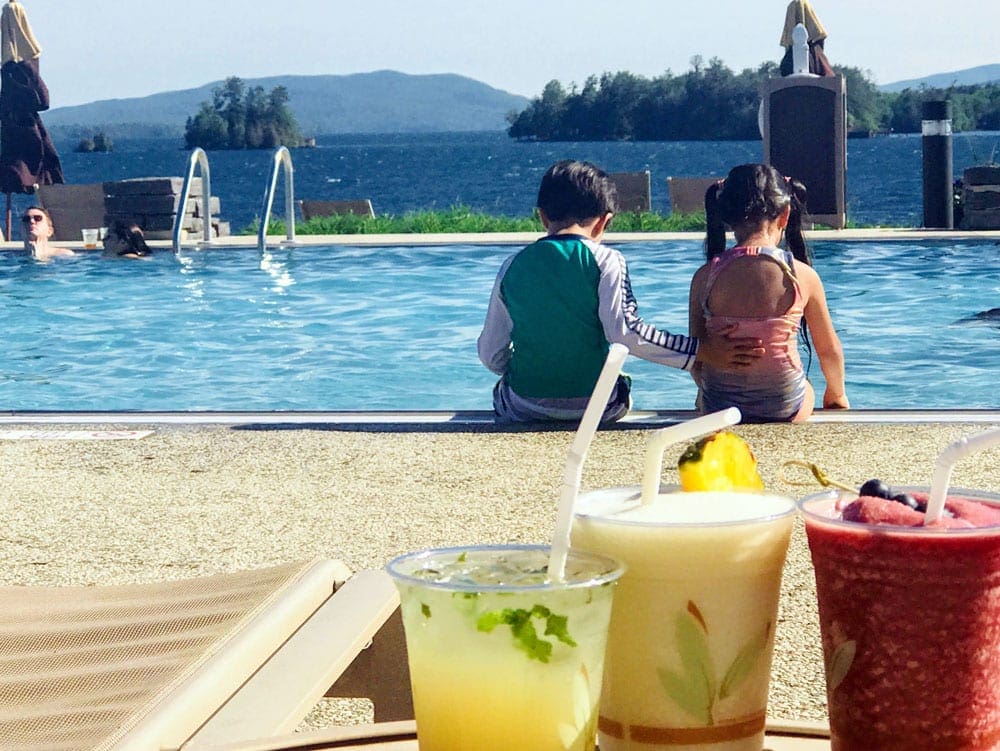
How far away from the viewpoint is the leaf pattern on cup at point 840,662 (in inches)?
40.7

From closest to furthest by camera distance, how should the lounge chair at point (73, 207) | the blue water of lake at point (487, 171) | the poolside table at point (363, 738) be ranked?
the poolside table at point (363, 738), the lounge chair at point (73, 207), the blue water of lake at point (487, 171)

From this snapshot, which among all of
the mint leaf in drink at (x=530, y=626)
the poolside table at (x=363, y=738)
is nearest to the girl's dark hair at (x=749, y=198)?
the poolside table at (x=363, y=738)

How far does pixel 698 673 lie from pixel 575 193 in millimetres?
3981

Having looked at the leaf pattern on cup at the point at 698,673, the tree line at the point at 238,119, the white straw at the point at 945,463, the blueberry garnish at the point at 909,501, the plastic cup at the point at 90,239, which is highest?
the tree line at the point at 238,119

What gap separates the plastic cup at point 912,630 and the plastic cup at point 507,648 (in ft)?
0.54

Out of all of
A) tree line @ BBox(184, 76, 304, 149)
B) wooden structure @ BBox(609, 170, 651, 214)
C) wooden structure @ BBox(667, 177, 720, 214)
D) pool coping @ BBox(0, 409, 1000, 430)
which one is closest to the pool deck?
pool coping @ BBox(0, 409, 1000, 430)

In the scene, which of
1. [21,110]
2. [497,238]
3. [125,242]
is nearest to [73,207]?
[21,110]

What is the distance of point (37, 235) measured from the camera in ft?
44.8

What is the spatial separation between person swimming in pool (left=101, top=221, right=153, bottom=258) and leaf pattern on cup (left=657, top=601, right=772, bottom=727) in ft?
42.9

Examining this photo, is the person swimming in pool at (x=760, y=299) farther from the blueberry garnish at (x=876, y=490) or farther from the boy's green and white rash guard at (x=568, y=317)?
the blueberry garnish at (x=876, y=490)

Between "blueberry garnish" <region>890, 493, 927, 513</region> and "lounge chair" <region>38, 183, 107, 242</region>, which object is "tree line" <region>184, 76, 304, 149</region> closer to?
"lounge chair" <region>38, 183, 107, 242</region>

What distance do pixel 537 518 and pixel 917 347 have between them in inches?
257

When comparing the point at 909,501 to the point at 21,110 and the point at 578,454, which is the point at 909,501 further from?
the point at 21,110

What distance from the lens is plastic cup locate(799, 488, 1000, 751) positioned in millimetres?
993
